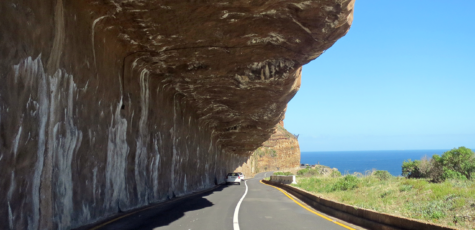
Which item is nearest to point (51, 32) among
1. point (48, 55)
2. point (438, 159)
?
point (48, 55)

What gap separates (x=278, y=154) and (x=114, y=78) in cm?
10677

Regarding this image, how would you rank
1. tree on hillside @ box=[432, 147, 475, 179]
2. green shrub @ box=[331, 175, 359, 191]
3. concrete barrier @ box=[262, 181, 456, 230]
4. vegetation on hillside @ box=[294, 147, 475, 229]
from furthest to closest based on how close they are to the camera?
1. tree on hillside @ box=[432, 147, 475, 179]
2. green shrub @ box=[331, 175, 359, 191]
3. vegetation on hillside @ box=[294, 147, 475, 229]
4. concrete barrier @ box=[262, 181, 456, 230]

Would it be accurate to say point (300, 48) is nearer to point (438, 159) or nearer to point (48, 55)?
point (48, 55)

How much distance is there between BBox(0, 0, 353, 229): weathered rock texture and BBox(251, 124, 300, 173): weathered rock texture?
9574 cm

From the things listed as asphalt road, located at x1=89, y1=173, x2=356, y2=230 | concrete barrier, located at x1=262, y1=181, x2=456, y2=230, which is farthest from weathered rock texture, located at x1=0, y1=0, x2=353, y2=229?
concrete barrier, located at x1=262, y1=181, x2=456, y2=230

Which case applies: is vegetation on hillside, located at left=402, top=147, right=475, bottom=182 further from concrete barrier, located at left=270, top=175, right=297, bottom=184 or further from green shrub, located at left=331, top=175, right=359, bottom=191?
concrete barrier, located at left=270, top=175, right=297, bottom=184

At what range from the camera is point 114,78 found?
1216cm

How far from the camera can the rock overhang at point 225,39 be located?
10.2m

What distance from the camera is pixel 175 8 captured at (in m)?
10.0

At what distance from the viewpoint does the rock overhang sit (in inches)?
401

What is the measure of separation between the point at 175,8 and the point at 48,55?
342cm

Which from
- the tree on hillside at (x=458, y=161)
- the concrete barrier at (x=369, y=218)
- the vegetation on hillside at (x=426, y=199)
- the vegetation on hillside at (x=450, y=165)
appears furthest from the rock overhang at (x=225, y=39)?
the tree on hillside at (x=458, y=161)

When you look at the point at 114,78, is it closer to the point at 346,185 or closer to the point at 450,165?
the point at 346,185

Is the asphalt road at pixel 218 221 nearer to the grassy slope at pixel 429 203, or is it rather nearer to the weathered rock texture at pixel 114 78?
the weathered rock texture at pixel 114 78
